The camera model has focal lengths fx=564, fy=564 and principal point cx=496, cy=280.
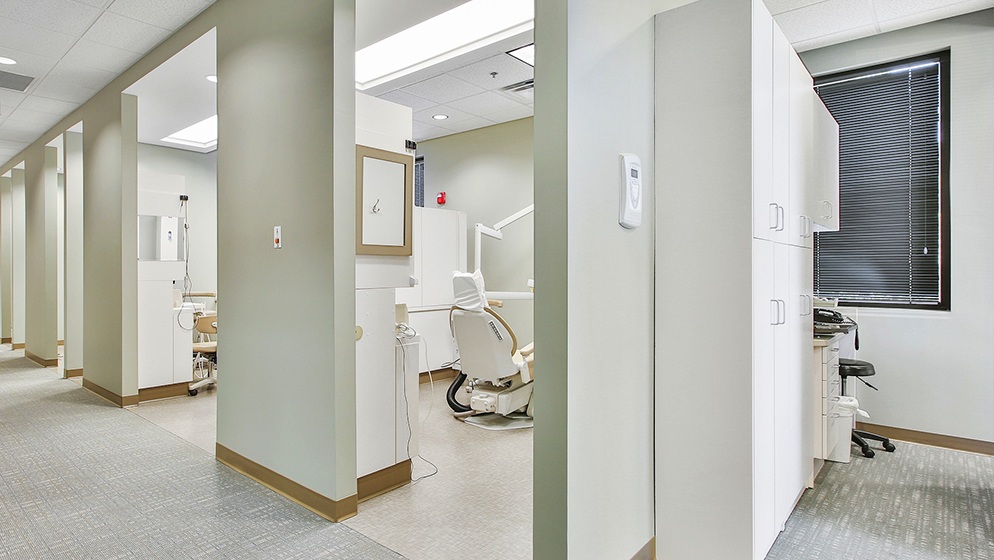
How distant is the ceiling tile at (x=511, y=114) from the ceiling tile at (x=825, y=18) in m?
2.32

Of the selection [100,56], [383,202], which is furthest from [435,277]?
[100,56]

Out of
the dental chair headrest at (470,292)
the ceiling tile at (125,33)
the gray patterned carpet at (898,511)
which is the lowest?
the gray patterned carpet at (898,511)

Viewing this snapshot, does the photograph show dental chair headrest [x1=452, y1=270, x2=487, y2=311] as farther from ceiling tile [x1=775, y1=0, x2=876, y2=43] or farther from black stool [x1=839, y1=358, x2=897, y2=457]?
ceiling tile [x1=775, y1=0, x2=876, y2=43]

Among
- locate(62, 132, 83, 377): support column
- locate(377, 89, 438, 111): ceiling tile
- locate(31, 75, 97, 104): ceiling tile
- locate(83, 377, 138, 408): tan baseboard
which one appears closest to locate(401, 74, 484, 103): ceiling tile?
locate(377, 89, 438, 111): ceiling tile

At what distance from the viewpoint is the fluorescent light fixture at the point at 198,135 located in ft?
20.5

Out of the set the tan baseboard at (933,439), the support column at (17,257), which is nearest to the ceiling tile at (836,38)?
the tan baseboard at (933,439)

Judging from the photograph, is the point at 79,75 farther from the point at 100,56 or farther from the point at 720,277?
the point at 720,277

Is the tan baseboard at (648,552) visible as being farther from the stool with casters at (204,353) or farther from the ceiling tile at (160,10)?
the stool with casters at (204,353)

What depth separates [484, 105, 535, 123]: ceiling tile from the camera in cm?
533

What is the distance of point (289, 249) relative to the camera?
110 inches

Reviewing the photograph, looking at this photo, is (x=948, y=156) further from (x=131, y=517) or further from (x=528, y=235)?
(x=131, y=517)

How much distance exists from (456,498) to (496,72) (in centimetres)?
301

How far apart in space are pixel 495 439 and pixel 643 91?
2560mm

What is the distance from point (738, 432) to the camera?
6.47ft
